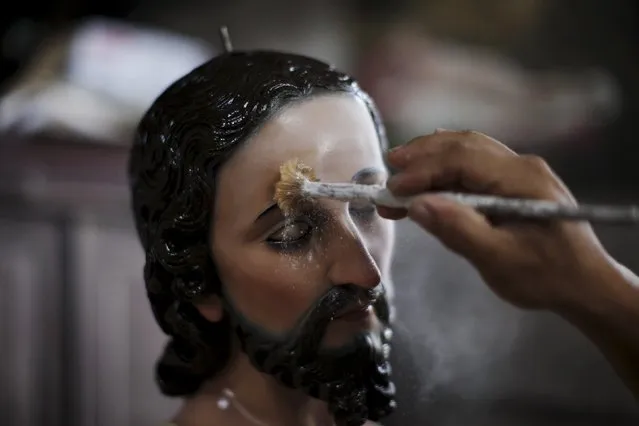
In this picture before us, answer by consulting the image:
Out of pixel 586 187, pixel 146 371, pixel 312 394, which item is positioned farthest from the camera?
pixel 146 371

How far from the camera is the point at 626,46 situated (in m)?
1.05

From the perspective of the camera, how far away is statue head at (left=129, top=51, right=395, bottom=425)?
0.57m

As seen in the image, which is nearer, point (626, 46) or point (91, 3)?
point (626, 46)

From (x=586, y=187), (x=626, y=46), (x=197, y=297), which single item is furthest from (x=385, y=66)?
(x=197, y=297)

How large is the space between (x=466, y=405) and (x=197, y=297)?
0.73 feet

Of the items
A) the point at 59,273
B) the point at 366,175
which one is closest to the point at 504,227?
the point at 366,175

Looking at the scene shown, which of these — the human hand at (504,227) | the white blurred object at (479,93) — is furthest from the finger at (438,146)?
the white blurred object at (479,93)

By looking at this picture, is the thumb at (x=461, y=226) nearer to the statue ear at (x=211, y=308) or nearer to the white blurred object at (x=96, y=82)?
→ the statue ear at (x=211, y=308)

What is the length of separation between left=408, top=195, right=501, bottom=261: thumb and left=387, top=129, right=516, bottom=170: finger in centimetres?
4

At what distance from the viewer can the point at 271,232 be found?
1.91 feet

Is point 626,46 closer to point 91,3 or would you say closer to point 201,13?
point 201,13

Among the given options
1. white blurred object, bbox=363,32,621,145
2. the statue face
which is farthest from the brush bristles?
white blurred object, bbox=363,32,621,145

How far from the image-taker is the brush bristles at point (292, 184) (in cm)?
56

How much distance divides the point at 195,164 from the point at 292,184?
9 centimetres
